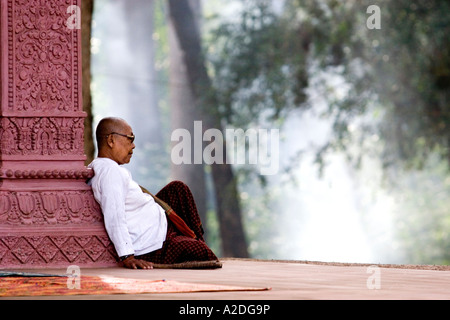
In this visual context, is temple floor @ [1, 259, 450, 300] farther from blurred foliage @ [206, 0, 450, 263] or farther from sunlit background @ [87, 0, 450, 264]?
blurred foliage @ [206, 0, 450, 263]

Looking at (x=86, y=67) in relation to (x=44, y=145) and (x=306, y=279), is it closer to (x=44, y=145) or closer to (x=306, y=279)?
(x=44, y=145)

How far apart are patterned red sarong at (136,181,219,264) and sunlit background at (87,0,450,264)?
611 centimetres

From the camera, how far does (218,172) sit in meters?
16.1

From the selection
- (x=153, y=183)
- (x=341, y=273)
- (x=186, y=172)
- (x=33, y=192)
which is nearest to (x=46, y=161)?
(x=33, y=192)

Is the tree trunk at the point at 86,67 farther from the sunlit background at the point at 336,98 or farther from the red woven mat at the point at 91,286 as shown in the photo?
the sunlit background at the point at 336,98

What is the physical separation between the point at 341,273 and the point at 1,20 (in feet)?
9.18

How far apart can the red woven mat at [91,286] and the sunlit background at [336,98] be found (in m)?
7.73

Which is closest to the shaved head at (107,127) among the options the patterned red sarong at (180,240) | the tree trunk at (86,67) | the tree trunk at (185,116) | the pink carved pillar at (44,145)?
the pink carved pillar at (44,145)

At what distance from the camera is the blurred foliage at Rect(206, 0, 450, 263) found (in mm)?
13875

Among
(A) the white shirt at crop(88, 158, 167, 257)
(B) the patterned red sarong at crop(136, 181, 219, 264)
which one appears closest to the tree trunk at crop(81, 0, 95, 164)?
(B) the patterned red sarong at crop(136, 181, 219, 264)

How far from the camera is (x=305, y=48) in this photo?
52.6 feet

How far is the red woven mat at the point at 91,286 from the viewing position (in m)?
4.09

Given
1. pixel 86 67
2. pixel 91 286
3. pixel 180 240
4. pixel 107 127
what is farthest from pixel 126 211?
pixel 86 67
